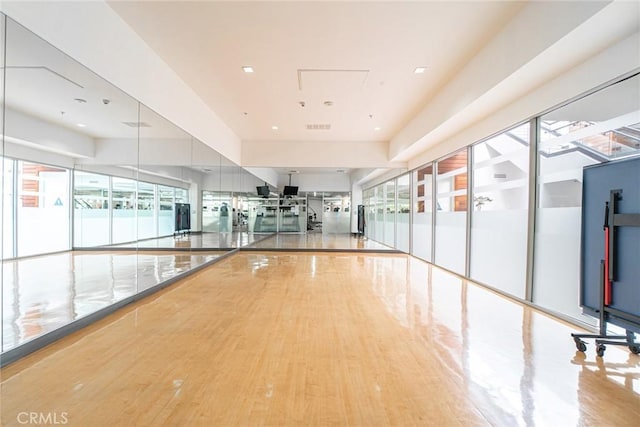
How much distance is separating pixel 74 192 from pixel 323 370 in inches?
159

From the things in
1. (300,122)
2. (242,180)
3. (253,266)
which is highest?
(300,122)

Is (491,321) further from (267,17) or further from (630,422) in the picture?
(267,17)

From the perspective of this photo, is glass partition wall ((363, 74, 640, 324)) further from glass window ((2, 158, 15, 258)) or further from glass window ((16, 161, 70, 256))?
glass window ((16, 161, 70, 256))

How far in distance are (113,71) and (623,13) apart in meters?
5.02

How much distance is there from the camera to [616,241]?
2525 mm

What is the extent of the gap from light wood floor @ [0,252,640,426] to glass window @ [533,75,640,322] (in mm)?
490

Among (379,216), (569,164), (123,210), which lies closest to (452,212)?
(569,164)

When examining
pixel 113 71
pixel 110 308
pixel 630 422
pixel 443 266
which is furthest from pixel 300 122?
pixel 630 422

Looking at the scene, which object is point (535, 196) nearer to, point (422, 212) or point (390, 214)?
point (422, 212)

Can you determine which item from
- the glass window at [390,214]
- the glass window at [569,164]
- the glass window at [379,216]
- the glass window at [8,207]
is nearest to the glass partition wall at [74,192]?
the glass window at [8,207]

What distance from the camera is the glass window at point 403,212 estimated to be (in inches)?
380

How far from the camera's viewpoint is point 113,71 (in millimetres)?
3445

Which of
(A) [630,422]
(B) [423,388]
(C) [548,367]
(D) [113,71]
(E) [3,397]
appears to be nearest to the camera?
(A) [630,422]

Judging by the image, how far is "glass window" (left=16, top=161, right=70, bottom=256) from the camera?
3221mm
